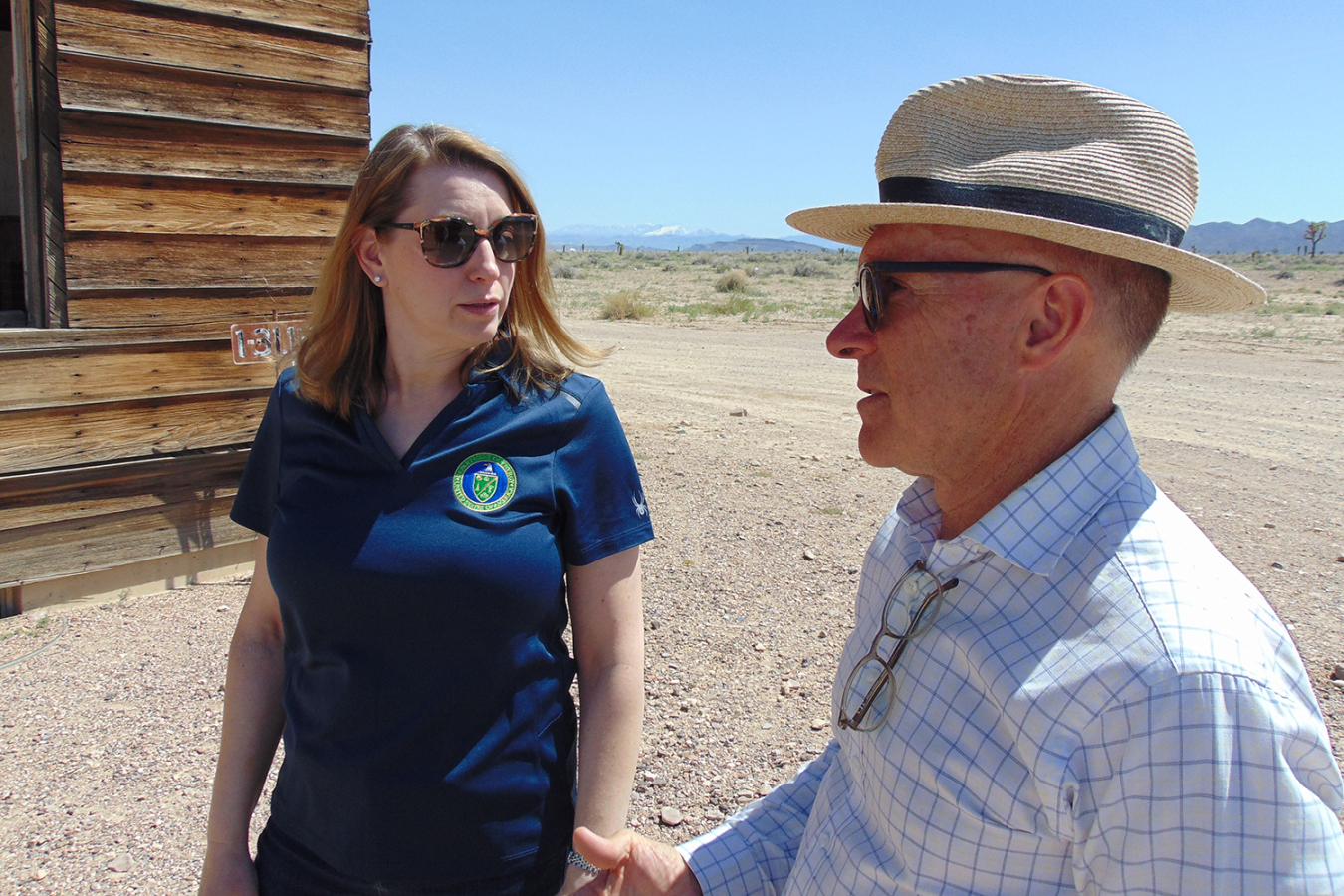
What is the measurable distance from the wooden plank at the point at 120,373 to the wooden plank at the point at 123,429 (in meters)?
0.05

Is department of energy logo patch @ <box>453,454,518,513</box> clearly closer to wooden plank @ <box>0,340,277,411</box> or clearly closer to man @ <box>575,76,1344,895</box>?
man @ <box>575,76,1344,895</box>

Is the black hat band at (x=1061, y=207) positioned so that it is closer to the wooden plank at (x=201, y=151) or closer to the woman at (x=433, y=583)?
the woman at (x=433, y=583)

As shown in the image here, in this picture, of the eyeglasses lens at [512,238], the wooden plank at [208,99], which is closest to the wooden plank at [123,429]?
A: the wooden plank at [208,99]

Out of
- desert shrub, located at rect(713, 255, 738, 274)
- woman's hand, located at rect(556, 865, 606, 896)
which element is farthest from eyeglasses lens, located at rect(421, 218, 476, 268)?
desert shrub, located at rect(713, 255, 738, 274)

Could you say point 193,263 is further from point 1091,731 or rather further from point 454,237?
point 1091,731

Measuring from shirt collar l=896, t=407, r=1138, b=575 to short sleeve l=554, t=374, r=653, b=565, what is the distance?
0.65 m

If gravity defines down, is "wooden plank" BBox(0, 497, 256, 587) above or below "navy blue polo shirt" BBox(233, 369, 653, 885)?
below

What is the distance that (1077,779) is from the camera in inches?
42.6

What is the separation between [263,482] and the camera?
1891mm

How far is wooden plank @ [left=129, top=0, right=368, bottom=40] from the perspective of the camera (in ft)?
14.7

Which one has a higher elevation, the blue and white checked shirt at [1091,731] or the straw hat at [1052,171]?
the straw hat at [1052,171]

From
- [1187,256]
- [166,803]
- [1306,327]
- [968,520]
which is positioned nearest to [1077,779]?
[968,520]

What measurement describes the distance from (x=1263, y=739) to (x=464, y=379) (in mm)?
1396

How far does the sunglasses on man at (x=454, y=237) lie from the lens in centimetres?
183
